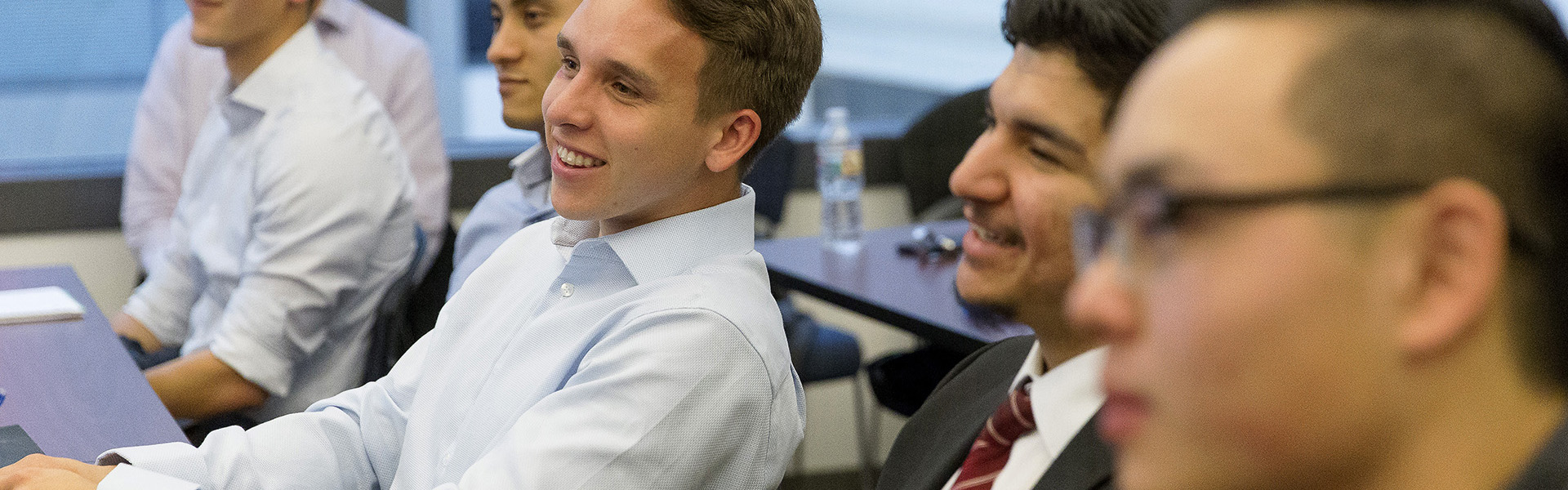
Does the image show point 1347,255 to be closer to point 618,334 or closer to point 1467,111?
point 1467,111

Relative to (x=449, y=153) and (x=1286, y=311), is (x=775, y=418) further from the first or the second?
(x=449, y=153)

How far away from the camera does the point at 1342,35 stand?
1.90 feet

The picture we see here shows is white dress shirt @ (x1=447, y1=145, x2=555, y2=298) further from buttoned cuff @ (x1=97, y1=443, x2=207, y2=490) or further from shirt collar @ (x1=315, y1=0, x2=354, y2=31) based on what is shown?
shirt collar @ (x1=315, y1=0, x2=354, y2=31)

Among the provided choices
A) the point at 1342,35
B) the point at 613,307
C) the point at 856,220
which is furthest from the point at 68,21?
the point at 1342,35

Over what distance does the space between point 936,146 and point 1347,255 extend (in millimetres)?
3228

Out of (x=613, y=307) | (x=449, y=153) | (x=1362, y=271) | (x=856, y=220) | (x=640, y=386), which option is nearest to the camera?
(x=1362, y=271)

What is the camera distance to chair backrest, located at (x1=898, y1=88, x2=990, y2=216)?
371 centimetres

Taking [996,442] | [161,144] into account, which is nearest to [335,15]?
[161,144]

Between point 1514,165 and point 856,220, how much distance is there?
264cm

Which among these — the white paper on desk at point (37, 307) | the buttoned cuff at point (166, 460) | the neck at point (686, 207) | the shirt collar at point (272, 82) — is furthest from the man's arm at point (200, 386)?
the neck at point (686, 207)

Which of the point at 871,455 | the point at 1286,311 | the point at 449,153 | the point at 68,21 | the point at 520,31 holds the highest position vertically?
the point at 1286,311

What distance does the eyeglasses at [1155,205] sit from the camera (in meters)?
0.55

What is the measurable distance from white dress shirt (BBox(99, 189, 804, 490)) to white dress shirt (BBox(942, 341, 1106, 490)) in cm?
31

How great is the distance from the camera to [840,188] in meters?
3.22
